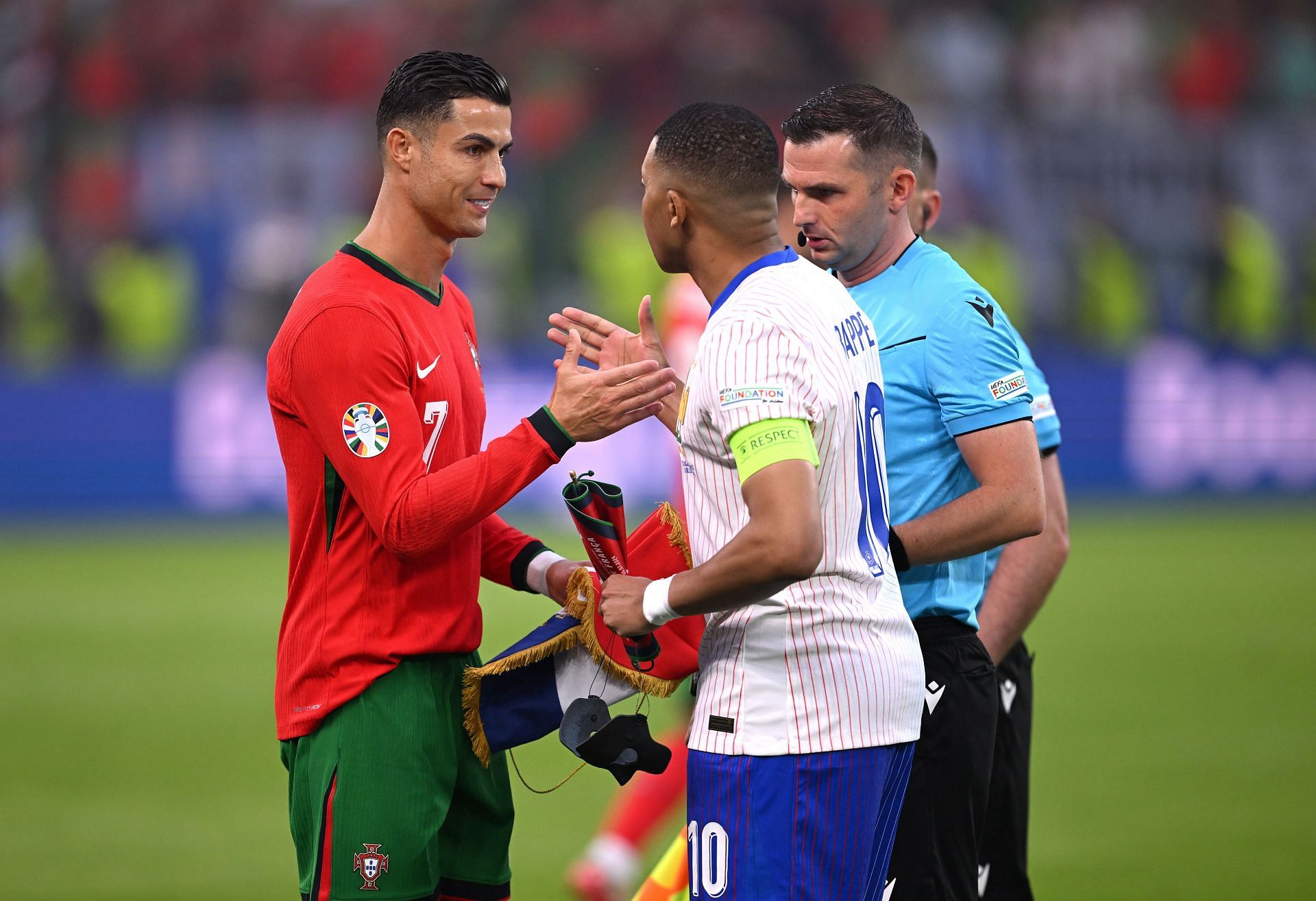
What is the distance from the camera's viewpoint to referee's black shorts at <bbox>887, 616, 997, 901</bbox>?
3.61 m

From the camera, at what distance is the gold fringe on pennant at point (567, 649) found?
137 inches

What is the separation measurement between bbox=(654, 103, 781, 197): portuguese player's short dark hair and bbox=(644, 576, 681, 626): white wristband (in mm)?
830

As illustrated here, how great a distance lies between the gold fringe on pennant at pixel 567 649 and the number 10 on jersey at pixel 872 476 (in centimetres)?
53

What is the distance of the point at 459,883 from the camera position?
3.65m

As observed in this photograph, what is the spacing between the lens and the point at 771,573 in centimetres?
282

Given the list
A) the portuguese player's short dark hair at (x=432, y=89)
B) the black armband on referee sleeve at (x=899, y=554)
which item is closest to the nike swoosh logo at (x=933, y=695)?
the black armband on referee sleeve at (x=899, y=554)

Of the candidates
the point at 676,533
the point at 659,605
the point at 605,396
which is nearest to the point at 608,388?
the point at 605,396

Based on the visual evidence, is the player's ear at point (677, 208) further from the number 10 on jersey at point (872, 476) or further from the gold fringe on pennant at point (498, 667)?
the gold fringe on pennant at point (498, 667)

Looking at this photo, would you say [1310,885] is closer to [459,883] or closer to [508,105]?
[459,883]

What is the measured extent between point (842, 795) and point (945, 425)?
1.06 metres

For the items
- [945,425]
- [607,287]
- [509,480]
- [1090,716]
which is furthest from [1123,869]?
[607,287]

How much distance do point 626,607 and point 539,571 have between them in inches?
33.4

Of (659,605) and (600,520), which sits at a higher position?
(600,520)

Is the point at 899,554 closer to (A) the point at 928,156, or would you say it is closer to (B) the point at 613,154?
(A) the point at 928,156
